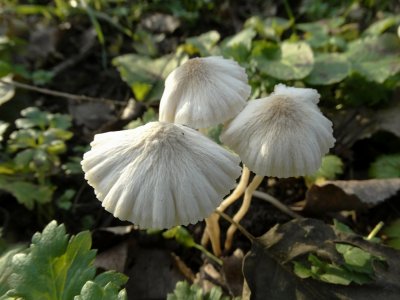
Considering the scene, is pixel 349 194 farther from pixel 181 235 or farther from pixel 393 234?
pixel 181 235

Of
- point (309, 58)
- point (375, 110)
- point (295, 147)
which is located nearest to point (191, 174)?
point (295, 147)

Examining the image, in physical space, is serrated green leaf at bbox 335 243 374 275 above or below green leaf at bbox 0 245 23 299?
below

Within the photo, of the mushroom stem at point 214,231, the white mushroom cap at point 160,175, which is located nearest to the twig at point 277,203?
the mushroom stem at point 214,231

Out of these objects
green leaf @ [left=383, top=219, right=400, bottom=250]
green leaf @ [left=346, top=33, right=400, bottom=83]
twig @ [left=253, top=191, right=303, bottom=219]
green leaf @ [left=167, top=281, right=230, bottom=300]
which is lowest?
green leaf @ [left=383, top=219, right=400, bottom=250]

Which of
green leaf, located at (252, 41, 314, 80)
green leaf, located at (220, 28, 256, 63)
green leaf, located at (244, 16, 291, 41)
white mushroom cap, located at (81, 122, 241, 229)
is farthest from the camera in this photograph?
green leaf, located at (244, 16, 291, 41)

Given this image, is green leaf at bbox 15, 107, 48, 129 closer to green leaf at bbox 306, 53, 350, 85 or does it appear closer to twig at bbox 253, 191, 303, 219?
twig at bbox 253, 191, 303, 219

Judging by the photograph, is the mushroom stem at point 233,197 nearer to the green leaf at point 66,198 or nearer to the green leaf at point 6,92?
the green leaf at point 66,198

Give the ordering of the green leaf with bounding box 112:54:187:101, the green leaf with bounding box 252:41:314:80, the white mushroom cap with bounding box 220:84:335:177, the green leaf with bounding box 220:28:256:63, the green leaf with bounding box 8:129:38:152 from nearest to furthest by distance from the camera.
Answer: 1. the white mushroom cap with bounding box 220:84:335:177
2. the green leaf with bounding box 8:129:38:152
3. the green leaf with bounding box 252:41:314:80
4. the green leaf with bounding box 220:28:256:63
5. the green leaf with bounding box 112:54:187:101

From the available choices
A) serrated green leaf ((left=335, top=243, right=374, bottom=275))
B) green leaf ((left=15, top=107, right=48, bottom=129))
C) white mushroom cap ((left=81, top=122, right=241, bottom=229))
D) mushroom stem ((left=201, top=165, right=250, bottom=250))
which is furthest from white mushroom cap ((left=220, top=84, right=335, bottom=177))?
green leaf ((left=15, top=107, right=48, bottom=129))

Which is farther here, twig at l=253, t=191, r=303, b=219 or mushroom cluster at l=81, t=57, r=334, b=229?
twig at l=253, t=191, r=303, b=219
